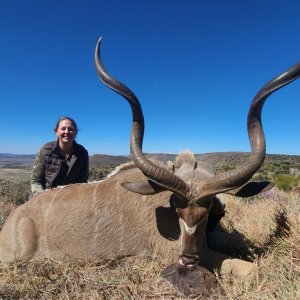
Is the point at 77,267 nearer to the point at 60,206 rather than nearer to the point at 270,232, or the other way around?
the point at 60,206

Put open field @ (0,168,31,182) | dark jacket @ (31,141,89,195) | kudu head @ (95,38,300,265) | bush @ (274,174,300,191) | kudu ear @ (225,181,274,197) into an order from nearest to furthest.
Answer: kudu head @ (95,38,300,265), kudu ear @ (225,181,274,197), dark jacket @ (31,141,89,195), bush @ (274,174,300,191), open field @ (0,168,31,182)

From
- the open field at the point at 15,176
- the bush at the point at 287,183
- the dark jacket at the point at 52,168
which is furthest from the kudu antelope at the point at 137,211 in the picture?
the open field at the point at 15,176

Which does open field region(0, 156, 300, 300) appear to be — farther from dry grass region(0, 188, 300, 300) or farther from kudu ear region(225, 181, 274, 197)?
kudu ear region(225, 181, 274, 197)

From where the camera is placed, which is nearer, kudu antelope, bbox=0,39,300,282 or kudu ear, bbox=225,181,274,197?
kudu antelope, bbox=0,39,300,282

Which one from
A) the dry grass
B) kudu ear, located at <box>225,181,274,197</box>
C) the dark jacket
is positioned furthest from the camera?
the dark jacket

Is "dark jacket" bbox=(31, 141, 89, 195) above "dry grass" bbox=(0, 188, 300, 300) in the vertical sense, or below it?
above

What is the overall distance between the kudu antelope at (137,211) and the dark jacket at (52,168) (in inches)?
54.7

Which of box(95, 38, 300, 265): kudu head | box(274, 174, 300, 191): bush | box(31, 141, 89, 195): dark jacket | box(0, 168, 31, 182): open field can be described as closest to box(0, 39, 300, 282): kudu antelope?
box(95, 38, 300, 265): kudu head

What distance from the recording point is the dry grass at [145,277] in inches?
131

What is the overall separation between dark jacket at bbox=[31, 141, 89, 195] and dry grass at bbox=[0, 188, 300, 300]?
220 cm

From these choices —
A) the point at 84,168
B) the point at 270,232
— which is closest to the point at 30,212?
the point at 84,168

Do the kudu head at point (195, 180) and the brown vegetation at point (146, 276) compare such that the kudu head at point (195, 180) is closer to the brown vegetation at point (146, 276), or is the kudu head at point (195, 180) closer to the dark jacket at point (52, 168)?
the brown vegetation at point (146, 276)

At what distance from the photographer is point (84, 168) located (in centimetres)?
689

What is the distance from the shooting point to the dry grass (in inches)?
131
